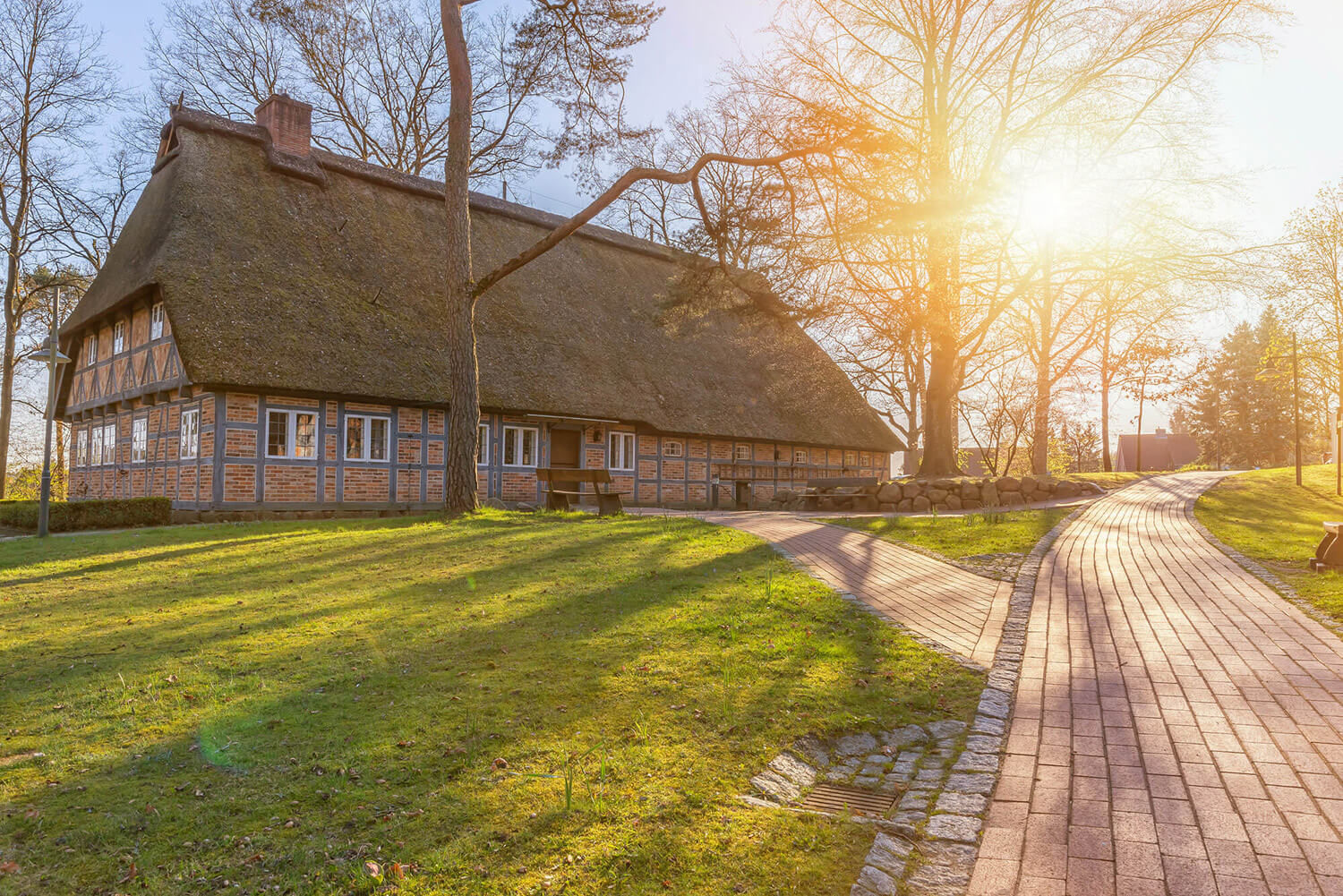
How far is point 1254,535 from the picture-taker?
39.1 feet

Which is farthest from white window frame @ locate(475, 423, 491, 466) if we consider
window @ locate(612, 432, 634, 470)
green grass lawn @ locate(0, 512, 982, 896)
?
green grass lawn @ locate(0, 512, 982, 896)

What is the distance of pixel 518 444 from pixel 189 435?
7.35 metres

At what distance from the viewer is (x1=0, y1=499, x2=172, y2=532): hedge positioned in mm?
15031

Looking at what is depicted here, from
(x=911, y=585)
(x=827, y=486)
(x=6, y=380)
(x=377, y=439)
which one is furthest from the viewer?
(x=6, y=380)

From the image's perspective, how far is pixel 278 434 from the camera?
16.7 metres

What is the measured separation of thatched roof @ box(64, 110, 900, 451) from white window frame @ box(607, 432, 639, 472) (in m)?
1.07

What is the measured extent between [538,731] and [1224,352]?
74.7m

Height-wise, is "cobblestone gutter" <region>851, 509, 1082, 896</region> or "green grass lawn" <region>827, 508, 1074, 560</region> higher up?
"green grass lawn" <region>827, 508, 1074, 560</region>

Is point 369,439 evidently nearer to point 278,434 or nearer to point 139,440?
point 278,434

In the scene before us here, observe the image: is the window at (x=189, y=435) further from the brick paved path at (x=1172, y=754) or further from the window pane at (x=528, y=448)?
the brick paved path at (x=1172, y=754)

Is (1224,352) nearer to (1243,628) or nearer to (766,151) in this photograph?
(766,151)

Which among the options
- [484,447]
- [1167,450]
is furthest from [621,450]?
[1167,450]

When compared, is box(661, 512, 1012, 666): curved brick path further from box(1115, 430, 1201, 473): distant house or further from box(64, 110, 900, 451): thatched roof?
box(1115, 430, 1201, 473): distant house

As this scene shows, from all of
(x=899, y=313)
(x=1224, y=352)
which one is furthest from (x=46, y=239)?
(x=1224, y=352)
